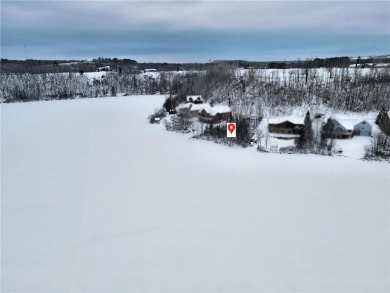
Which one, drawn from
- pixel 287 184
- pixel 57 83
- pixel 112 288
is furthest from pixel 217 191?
pixel 57 83

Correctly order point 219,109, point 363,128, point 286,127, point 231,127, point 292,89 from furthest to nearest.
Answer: point 292,89 < point 219,109 < point 231,127 < point 286,127 < point 363,128

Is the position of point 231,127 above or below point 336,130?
above

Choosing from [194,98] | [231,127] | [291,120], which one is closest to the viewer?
[291,120]

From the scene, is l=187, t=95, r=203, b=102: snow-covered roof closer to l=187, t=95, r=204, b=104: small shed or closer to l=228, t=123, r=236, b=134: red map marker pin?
l=187, t=95, r=204, b=104: small shed

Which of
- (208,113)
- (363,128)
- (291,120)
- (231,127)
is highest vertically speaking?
(208,113)

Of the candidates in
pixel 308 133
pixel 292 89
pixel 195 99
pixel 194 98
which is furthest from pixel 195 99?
pixel 292 89

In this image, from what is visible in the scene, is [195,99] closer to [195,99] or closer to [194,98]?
[195,99]

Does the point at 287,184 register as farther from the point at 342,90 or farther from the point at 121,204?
the point at 342,90
